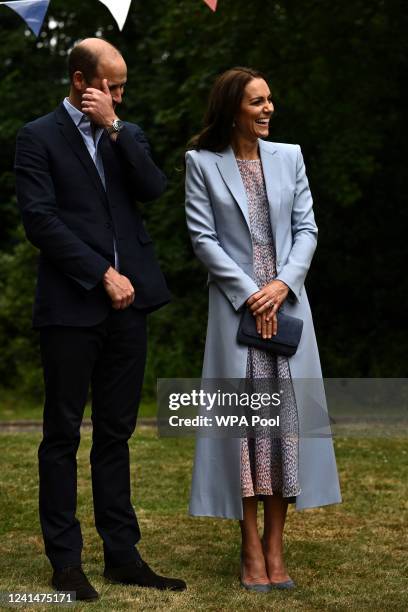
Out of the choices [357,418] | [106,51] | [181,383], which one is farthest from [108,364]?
[357,418]

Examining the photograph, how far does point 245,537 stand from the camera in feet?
16.5

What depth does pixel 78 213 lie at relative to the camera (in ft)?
15.7

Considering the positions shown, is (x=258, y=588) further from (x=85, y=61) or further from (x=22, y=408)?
(x=22, y=408)

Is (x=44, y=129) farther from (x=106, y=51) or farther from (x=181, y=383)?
(x=181, y=383)

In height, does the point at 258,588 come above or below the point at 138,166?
below

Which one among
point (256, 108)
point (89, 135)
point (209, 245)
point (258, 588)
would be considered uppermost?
point (256, 108)

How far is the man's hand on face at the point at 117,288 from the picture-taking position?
4719 mm

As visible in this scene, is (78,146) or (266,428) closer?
(78,146)

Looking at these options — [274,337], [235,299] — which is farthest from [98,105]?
[274,337]

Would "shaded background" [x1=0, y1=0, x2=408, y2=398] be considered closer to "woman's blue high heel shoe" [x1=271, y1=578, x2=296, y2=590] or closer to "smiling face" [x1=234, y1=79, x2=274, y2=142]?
"smiling face" [x1=234, y1=79, x2=274, y2=142]

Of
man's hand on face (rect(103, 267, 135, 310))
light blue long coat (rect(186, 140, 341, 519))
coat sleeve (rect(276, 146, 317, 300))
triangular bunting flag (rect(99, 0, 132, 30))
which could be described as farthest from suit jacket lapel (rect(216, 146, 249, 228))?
triangular bunting flag (rect(99, 0, 132, 30))

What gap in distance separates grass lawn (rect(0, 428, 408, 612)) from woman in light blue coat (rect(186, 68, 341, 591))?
0.27 m

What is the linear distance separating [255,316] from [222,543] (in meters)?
1.50

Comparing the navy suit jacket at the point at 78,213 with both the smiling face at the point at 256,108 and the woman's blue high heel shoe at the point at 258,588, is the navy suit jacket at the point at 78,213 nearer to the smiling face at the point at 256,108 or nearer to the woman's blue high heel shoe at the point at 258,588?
the smiling face at the point at 256,108
